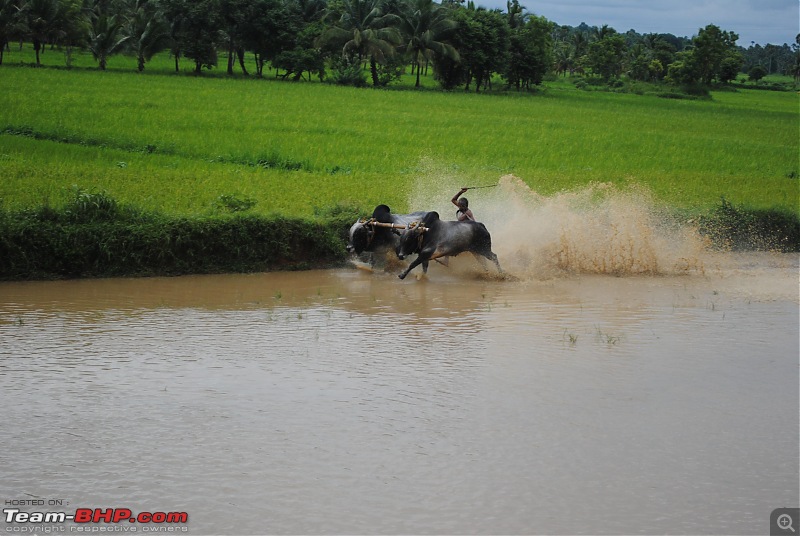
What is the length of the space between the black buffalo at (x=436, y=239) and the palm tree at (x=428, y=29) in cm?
3936

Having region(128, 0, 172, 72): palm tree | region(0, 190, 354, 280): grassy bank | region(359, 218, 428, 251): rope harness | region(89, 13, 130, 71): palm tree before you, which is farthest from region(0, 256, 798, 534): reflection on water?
region(128, 0, 172, 72): palm tree

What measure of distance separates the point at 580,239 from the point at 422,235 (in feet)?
8.58

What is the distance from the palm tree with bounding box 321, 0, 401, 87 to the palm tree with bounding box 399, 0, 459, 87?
1167 mm

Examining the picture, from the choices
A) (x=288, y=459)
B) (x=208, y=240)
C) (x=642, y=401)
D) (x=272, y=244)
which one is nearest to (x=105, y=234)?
(x=208, y=240)

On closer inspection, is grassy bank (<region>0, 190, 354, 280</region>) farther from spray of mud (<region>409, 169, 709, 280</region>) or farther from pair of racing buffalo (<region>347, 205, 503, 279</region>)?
spray of mud (<region>409, 169, 709, 280</region>)

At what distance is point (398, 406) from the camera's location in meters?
6.98

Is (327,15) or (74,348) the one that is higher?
(327,15)

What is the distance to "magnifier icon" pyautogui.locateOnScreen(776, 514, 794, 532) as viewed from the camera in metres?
5.21

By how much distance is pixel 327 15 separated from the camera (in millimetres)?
53781

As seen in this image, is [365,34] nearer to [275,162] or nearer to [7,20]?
[7,20]

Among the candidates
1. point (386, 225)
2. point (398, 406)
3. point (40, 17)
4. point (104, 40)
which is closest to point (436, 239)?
point (386, 225)

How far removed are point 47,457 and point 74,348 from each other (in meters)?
2.55

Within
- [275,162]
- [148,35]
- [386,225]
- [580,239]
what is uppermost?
[148,35]

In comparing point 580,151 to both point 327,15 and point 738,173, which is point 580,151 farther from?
point 327,15
